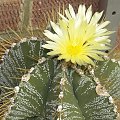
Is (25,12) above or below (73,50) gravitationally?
Answer: above

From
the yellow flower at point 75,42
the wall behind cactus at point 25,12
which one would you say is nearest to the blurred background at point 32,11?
the wall behind cactus at point 25,12

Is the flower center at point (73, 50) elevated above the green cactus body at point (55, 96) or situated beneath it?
elevated above

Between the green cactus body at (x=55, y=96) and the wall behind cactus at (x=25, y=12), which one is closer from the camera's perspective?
the green cactus body at (x=55, y=96)

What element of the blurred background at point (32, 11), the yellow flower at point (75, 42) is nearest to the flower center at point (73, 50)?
the yellow flower at point (75, 42)

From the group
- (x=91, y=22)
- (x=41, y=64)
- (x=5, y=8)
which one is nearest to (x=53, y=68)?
(x=41, y=64)

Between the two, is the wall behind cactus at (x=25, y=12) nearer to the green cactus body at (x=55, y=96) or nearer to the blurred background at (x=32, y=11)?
the blurred background at (x=32, y=11)

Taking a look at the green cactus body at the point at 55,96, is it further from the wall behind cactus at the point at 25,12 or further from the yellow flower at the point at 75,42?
the wall behind cactus at the point at 25,12

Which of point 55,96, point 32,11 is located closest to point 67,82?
point 55,96

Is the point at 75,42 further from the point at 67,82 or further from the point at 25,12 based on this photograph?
the point at 25,12

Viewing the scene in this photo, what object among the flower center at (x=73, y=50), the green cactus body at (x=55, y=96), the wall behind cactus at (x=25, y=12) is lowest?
the green cactus body at (x=55, y=96)

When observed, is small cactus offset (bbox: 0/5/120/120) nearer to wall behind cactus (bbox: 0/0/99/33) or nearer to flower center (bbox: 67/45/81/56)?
flower center (bbox: 67/45/81/56)
